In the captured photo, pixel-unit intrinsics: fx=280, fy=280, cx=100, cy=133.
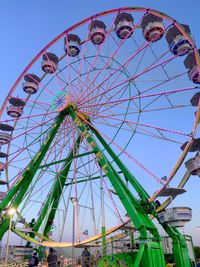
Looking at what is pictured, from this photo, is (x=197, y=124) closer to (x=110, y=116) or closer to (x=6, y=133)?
(x=110, y=116)

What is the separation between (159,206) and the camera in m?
14.3

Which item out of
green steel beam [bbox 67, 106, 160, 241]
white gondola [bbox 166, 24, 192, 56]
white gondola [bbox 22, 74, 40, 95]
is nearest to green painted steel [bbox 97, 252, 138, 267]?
green steel beam [bbox 67, 106, 160, 241]

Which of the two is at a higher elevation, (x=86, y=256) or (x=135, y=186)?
(x=135, y=186)

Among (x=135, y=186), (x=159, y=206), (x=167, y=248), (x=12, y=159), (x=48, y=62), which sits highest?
(x=48, y=62)

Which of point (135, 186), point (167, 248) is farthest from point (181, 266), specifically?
point (135, 186)

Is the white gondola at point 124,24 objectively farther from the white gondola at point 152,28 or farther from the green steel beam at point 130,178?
the green steel beam at point 130,178

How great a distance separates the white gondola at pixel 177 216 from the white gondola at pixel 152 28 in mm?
9024

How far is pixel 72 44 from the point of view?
1877 centimetres

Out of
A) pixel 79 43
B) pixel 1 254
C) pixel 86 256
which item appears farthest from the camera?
pixel 79 43

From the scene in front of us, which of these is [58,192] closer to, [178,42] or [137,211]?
[137,211]

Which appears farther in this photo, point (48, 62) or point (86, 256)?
point (48, 62)

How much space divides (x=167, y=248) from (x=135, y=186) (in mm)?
3494

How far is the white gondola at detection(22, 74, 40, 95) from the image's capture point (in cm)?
1997

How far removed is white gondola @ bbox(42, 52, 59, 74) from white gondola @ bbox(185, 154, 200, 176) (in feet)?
37.3
